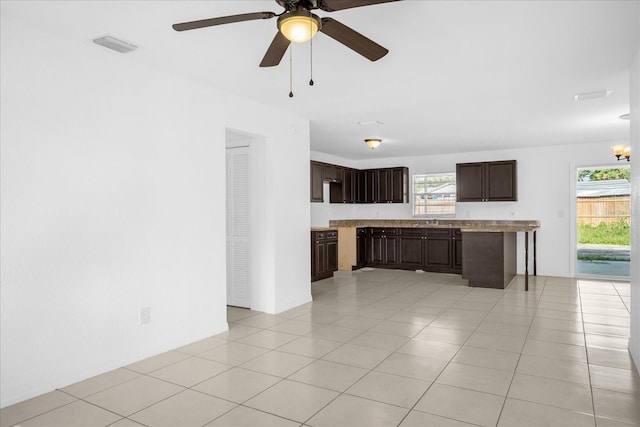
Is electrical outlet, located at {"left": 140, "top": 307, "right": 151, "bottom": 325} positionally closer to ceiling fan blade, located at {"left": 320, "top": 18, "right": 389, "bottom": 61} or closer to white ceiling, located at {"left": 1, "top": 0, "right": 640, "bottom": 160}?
white ceiling, located at {"left": 1, "top": 0, "right": 640, "bottom": 160}

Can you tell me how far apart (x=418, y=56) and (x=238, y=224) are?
295 cm

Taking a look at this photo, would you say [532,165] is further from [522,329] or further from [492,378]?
[492,378]

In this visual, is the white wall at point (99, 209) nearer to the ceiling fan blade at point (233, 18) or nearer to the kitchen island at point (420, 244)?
the ceiling fan blade at point (233, 18)

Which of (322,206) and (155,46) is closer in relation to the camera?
(155,46)

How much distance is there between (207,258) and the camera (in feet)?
13.3

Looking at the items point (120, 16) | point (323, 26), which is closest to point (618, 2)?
point (323, 26)

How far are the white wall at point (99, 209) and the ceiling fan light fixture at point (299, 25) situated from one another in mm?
1814

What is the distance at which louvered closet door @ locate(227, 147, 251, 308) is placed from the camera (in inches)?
202

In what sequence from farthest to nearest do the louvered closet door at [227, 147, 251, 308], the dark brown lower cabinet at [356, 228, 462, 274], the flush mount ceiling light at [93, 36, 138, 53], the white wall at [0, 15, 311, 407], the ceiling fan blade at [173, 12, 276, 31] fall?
1. the dark brown lower cabinet at [356, 228, 462, 274]
2. the louvered closet door at [227, 147, 251, 308]
3. the flush mount ceiling light at [93, 36, 138, 53]
4. the white wall at [0, 15, 311, 407]
5. the ceiling fan blade at [173, 12, 276, 31]

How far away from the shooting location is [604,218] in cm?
830

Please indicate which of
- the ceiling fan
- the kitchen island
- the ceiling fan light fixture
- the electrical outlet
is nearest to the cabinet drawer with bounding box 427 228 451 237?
the kitchen island

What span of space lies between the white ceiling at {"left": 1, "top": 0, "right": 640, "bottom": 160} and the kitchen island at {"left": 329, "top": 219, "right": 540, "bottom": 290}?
2.26 meters

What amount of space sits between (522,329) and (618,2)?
304cm

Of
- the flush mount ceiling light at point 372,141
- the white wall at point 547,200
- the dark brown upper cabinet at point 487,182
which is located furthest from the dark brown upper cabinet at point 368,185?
the flush mount ceiling light at point 372,141
